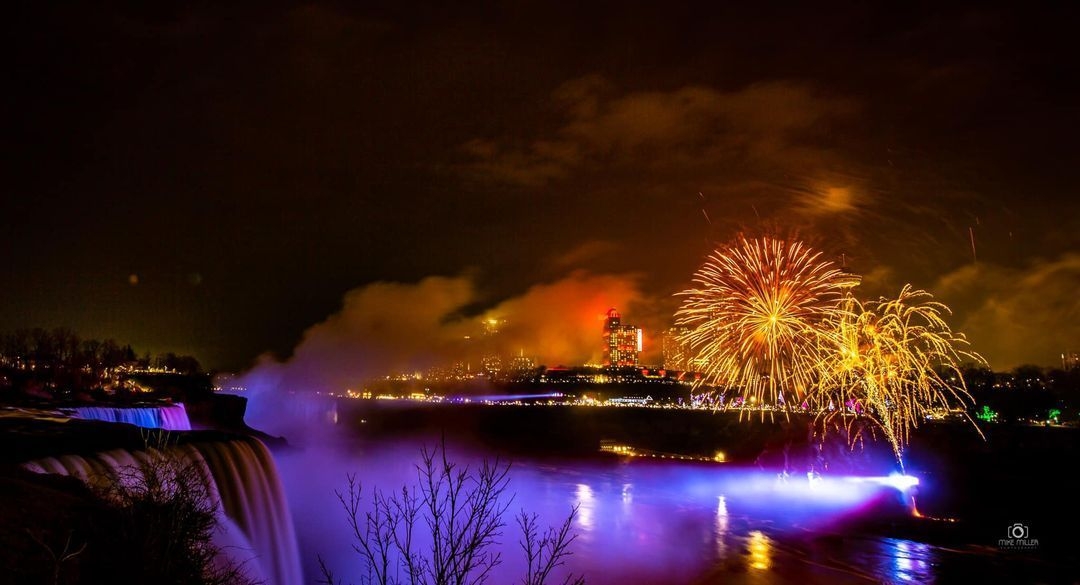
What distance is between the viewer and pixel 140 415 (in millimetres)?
29016

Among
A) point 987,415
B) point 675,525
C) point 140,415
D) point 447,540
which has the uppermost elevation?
point 987,415

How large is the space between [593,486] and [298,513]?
18054 mm

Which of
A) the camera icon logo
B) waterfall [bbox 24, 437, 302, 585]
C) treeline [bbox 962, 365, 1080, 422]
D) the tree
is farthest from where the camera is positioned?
treeline [bbox 962, 365, 1080, 422]

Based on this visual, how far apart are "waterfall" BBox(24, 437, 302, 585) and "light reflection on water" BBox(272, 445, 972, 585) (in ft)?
11.6

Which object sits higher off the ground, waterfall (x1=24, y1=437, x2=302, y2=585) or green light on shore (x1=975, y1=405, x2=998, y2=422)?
green light on shore (x1=975, y1=405, x2=998, y2=422)

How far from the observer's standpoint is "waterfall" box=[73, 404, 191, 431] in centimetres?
2680

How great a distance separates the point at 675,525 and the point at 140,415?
77.4ft

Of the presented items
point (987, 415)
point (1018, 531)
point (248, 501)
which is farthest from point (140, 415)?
point (987, 415)

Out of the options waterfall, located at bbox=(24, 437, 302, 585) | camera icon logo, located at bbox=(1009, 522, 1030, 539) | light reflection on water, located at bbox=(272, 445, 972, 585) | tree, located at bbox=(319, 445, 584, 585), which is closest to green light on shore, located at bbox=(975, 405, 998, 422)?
light reflection on water, located at bbox=(272, 445, 972, 585)

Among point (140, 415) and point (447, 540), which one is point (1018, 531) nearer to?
point (447, 540)

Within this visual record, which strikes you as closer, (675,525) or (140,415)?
(140,415)

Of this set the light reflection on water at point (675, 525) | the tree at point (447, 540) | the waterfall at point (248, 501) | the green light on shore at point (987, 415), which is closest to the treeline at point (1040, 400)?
the green light on shore at point (987, 415)

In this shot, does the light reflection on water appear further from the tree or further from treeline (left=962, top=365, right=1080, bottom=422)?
treeline (left=962, top=365, right=1080, bottom=422)

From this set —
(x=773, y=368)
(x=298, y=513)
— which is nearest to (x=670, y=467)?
(x=773, y=368)
